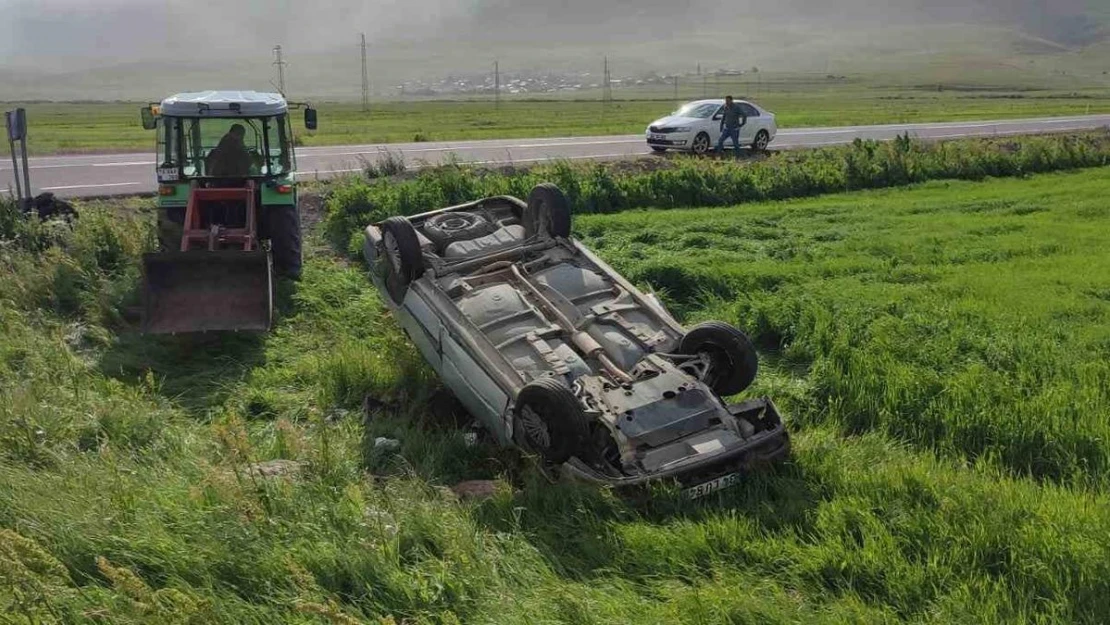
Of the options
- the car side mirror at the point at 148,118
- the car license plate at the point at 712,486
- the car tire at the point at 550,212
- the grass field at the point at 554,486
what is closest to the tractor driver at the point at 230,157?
the car side mirror at the point at 148,118

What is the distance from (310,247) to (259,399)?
225 inches

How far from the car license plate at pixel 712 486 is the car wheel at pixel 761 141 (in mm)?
19134

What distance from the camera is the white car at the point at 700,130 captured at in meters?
22.5

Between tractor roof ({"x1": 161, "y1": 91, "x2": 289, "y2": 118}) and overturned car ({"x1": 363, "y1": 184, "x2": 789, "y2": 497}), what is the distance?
92.7 inches

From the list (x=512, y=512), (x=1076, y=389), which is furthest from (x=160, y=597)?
(x=1076, y=389)

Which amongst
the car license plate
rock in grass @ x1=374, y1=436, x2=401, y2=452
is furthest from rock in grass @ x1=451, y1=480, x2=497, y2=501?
the car license plate

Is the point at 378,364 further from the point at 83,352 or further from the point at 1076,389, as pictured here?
the point at 1076,389

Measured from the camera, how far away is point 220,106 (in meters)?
9.97

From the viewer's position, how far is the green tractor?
9.14m

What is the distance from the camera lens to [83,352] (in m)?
8.77

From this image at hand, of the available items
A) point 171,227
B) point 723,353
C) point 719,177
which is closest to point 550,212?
point 723,353

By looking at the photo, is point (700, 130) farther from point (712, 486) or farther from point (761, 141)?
point (712, 486)

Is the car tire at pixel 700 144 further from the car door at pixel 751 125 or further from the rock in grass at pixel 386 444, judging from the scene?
the rock in grass at pixel 386 444

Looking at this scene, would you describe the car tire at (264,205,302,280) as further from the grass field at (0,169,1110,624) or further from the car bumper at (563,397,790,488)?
the car bumper at (563,397,790,488)
